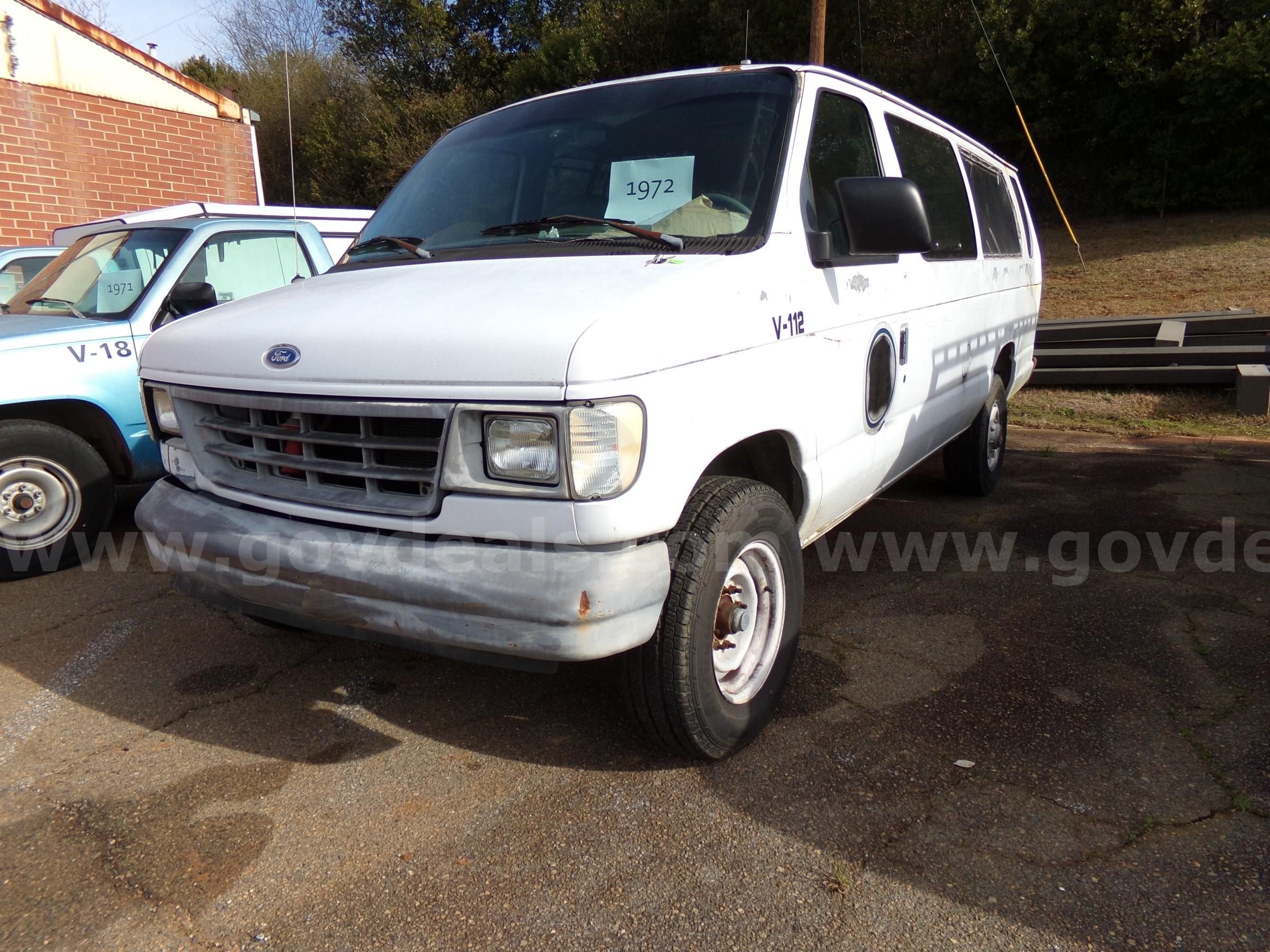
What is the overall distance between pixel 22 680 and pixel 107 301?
237 centimetres

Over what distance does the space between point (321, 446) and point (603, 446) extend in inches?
36.1

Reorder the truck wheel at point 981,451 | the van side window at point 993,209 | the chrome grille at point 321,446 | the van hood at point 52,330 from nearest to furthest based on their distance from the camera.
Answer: the chrome grille at point 321,446 → the van hood at point 52,330 → the van side window at point 993,209 → the truck wheel at point 981,451

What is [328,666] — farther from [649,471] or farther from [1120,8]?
[1120,8]

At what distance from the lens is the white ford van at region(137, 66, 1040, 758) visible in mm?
2246

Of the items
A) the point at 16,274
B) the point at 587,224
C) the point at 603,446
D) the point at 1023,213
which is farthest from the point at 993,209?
→ the point at 16,274

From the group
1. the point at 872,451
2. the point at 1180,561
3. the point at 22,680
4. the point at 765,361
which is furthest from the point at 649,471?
the point at 1180,561

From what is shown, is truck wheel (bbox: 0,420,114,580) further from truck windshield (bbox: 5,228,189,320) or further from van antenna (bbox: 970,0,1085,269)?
van antenna (bbox: 970,0,1085,269)

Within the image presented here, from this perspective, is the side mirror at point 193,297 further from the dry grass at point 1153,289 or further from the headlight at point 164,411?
→ the dry grass at point 1153,289

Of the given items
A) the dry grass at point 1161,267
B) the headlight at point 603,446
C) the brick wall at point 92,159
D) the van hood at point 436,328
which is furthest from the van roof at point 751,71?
the brick wall at point 92,159

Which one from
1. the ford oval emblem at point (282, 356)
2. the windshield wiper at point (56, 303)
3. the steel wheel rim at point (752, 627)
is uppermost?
the windshield wiper at point (56, 303)

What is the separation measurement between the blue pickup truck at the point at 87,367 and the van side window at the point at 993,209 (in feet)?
13.3

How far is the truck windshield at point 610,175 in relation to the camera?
300cm

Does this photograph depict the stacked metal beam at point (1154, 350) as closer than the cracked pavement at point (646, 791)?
No

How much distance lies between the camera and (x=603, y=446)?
2.20 m
